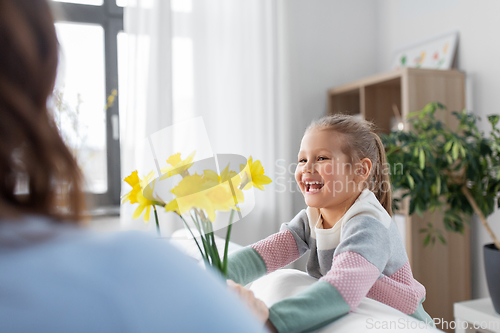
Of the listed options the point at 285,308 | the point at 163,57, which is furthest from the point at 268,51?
the point at 285,308

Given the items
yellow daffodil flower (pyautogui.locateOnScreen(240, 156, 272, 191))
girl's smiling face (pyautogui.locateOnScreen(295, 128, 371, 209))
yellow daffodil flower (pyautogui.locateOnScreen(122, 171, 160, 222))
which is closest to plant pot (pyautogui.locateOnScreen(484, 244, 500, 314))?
girl's smiling face (pyautogui.locateOnScreen(295, 128, 371, 209))

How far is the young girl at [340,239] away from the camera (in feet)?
1.98

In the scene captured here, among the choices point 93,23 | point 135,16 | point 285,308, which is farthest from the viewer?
point 93,23

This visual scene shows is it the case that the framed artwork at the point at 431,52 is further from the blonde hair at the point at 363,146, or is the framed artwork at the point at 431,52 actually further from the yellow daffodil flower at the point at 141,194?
the yellow daffodil flower at the point at 141,194

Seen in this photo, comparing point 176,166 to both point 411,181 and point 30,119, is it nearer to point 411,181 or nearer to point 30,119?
point 30,119

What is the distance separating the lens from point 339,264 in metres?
0.65

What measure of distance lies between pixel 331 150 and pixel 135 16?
6.42 feet

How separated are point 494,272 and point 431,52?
135cm

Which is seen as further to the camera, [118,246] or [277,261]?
[277,261]

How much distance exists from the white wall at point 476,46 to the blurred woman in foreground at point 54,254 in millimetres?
2323

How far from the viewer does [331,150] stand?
0.84 meters

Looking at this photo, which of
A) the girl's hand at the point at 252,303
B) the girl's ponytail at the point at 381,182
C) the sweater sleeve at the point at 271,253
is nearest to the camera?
the girl's hand at the point at 252,303

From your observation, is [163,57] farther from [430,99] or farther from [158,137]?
[158,137]

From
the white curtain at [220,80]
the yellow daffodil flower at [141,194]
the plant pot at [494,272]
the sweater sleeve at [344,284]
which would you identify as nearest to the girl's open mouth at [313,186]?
the sweater sleeve at [344,284]
